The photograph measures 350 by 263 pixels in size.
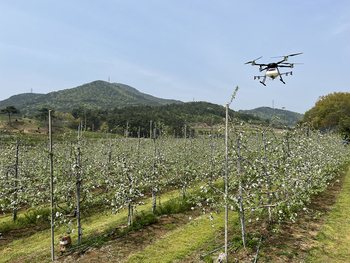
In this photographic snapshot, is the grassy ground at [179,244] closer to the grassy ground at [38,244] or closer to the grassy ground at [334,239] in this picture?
the grassy ground at [38,244]

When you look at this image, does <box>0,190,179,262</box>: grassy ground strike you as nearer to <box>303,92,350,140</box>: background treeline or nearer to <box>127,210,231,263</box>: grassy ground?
<box>127,210,231,263</box>: grassy ground

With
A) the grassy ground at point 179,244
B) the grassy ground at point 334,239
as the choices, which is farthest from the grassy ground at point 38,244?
the grassy ground at point 334,239

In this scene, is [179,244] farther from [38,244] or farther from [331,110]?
[331,110]

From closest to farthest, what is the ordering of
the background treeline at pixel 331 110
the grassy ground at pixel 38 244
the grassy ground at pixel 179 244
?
the grassy ground at pixel 179 244 → the grassy ground at pixel 38 244 → the background treeline at pixel 331 110

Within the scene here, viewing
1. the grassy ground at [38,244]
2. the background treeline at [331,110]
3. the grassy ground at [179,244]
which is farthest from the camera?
the background treeline at [331,110]

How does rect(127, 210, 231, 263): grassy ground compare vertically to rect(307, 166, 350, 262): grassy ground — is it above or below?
below

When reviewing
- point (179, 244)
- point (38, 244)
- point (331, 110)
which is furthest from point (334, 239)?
point (331, 110)

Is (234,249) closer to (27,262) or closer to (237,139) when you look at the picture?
(237,139)

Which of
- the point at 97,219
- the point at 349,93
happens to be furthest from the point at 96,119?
the point at 349,93

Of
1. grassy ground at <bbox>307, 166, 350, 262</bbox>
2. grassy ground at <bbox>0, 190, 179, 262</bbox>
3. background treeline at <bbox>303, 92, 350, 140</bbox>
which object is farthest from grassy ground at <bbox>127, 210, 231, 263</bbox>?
background treeline at <bbox>303, 92, 350, 140</bbox>
